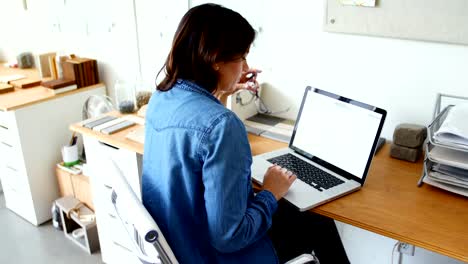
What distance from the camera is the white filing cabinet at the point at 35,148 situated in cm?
241

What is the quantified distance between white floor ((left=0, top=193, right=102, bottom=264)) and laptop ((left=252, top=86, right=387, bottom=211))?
1319 mm

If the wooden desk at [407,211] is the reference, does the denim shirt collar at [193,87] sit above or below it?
above

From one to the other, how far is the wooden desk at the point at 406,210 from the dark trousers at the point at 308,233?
22 centimetres

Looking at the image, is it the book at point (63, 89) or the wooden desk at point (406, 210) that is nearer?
the wooden desk at point (406, 210)

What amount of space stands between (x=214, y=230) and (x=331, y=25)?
1100 millimetres

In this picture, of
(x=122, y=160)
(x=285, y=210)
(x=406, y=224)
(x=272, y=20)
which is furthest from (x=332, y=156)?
(x=122, y=160)

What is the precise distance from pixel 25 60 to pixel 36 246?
1.46 meters

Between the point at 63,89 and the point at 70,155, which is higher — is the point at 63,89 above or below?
above

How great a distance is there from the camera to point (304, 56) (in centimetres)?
193

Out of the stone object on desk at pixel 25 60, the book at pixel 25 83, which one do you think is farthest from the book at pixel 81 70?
the stone object on desk at pixel 25 60

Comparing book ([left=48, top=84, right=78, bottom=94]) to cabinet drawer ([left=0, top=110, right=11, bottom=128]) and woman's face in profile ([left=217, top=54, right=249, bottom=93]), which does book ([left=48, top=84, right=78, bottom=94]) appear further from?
woman's face in profile ([left=217, top=54, right=249, bottom=93])

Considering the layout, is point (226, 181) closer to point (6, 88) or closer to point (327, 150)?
point (327, 150)

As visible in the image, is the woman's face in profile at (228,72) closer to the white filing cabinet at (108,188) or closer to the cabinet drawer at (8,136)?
the white filing cabinet at (108,188)

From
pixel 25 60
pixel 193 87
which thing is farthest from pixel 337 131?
pixel 25 60
